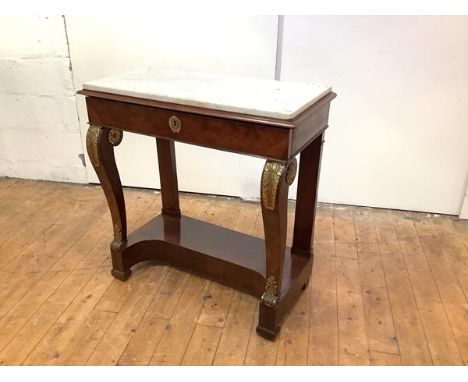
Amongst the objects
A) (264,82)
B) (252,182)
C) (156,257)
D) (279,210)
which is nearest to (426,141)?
(252,182)

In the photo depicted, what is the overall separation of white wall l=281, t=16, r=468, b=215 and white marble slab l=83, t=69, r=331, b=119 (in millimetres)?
744

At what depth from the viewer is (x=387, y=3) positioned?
6.59 feet

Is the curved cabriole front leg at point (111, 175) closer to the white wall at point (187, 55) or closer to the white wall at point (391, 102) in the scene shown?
the white wall at point (187, 55)

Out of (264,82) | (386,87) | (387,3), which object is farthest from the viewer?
(386,87)

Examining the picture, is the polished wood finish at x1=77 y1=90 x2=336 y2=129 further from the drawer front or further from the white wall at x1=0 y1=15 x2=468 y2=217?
the white wall at x1=0 y1=15 x2=468 y2=217

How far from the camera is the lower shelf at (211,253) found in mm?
1618

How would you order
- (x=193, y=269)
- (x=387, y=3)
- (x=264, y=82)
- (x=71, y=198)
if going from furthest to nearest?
(x=71, y=198) → (x=387, y=3) → (x=193, y=269) → (x=264, y=82)

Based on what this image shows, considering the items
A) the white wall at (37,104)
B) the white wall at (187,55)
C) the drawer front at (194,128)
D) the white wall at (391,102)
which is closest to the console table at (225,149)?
the drawer front at (194,128)

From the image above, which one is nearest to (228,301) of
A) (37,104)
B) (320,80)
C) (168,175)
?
(168,175)

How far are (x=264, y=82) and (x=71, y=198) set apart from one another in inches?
60.1

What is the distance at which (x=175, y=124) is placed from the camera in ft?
4.50

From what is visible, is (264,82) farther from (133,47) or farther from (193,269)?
(133,47)

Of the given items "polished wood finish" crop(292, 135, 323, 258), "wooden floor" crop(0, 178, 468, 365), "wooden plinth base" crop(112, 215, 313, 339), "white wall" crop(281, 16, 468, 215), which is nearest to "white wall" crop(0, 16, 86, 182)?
"wooden floor" crop(0, 178, 468, 365)

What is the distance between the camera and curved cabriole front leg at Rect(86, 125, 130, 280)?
156 cm
